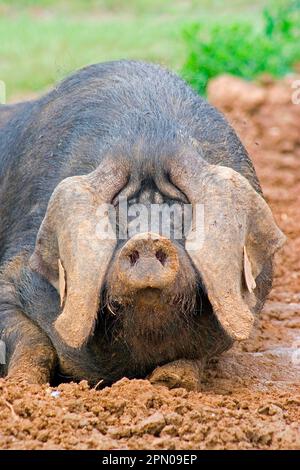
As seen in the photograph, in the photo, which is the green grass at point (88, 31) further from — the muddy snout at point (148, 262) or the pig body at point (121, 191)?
the muddy snout at point (148, 262)

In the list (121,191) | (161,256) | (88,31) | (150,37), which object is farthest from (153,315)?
(88,31)

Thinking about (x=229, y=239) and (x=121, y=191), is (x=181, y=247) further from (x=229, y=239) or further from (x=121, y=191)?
(x=121, y=191)

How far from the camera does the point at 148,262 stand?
496 cm

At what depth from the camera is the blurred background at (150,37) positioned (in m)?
12.1

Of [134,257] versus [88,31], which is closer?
[134,257]

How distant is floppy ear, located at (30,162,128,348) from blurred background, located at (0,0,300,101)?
2.12m

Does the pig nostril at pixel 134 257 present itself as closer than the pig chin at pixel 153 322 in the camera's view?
Yes

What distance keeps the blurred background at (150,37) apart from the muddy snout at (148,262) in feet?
9.04

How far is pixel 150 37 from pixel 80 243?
1142cm

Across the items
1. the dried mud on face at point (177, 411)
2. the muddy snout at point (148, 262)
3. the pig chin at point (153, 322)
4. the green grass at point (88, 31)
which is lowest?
the dried mud on face at point (177, 411)

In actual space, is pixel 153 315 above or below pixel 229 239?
below

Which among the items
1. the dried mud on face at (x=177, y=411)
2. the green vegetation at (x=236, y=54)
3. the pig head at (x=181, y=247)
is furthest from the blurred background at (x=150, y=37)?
the pig head at (x=181, y=247)

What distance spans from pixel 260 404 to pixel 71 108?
206 centimetres

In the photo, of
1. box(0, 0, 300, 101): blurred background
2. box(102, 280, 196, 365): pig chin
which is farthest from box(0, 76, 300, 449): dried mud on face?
box(0, 0, 300, 101): blurred background
